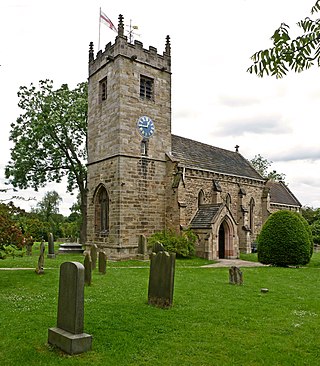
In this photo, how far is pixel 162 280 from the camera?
9.72 m

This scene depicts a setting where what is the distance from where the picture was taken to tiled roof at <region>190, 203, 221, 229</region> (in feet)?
79.0

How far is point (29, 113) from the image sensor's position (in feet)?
104

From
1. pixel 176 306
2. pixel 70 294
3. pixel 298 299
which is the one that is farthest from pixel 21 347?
pixel 298 299

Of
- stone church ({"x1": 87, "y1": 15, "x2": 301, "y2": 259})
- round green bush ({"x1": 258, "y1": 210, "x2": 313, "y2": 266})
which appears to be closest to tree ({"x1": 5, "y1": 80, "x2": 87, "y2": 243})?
stone church ({"x1": 87, "y1": 15, "x2": 301, "y2": 259})

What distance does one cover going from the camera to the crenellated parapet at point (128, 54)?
2328cm

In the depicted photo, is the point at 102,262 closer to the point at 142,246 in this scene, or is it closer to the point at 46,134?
the point at 142,246

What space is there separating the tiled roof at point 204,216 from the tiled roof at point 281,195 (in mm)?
16595

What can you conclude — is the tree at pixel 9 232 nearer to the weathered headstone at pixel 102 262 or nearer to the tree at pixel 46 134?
the weathered headstone at pixel 102 262

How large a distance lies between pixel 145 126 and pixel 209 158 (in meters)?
8.21

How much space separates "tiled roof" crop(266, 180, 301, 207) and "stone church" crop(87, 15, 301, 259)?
1594 cm

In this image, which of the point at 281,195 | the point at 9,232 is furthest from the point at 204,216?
the point at 281,195

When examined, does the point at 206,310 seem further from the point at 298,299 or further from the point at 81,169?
the point at 81,169

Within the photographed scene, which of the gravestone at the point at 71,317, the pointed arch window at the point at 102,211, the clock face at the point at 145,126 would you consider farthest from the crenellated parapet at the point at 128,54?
the gravestone at the point at 71,317

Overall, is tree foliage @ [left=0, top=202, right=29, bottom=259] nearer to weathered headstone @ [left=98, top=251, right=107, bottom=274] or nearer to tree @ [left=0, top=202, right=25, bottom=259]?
tree @ [left=0, top=202, right=25, bottom=259]
